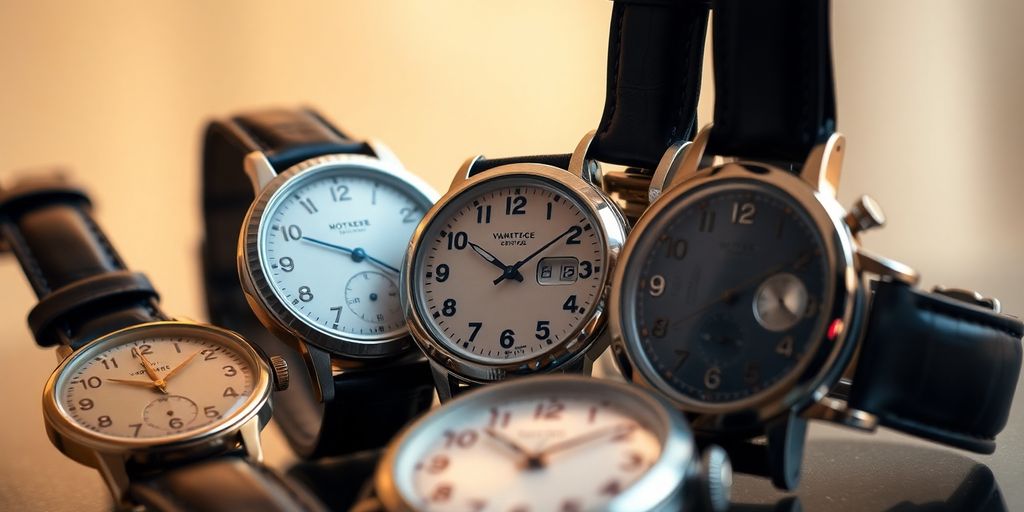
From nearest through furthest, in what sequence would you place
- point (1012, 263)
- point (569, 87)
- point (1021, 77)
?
1. point (1012, 263)
2. point (1021, 77)
3. point (569, 87)

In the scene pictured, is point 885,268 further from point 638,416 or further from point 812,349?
point 638,416

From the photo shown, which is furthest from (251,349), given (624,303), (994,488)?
(994,488)

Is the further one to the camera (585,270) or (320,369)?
(320,369)

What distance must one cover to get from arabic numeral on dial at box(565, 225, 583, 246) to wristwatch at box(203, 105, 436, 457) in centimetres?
49

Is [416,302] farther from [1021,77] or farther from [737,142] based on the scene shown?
[1021,77]

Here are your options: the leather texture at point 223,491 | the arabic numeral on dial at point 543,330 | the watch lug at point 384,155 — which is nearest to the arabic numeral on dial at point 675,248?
the arabic numeral on dial at point 543,330

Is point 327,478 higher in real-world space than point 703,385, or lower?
lower

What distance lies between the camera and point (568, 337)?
7.25 ft

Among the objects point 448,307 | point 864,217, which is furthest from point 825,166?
point 448,307

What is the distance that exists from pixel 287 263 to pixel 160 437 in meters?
0.61

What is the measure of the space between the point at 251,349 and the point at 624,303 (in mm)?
775

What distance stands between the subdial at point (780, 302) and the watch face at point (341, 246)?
36.5 inches

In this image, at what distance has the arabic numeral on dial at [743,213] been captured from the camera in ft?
6.53

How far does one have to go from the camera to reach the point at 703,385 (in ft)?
6.51
